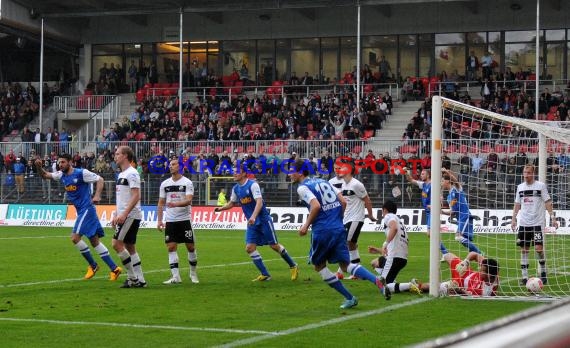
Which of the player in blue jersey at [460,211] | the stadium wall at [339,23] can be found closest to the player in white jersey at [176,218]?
the player in blue jersey at [460,211]

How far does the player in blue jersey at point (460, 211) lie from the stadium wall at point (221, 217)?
10.2 meters

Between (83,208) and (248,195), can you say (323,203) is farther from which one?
(83,208)

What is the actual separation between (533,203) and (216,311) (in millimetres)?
6426

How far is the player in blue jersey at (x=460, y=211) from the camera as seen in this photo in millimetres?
16969

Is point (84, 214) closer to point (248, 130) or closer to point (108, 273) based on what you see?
point (108, 273)

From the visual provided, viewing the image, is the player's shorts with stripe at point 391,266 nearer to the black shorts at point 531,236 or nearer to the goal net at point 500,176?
the goal net at point 500,176

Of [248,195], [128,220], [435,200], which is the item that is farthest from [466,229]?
[128,220]

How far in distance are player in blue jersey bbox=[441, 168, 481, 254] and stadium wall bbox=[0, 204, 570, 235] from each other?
33.4ft

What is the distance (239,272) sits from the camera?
1731cm

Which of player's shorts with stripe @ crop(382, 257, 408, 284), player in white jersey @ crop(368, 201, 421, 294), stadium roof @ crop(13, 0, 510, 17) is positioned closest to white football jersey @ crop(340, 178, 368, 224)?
player in white jersey @ crop(368, 201, 421, 294)

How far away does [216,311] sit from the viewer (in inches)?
444

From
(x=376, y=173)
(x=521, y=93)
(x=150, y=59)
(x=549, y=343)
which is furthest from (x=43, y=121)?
(x=549, y=343)

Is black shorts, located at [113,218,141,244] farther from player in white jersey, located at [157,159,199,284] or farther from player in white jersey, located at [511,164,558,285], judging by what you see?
player in white jersey, located at [511,164,558,285]

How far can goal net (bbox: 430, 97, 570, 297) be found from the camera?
13.4 metres
